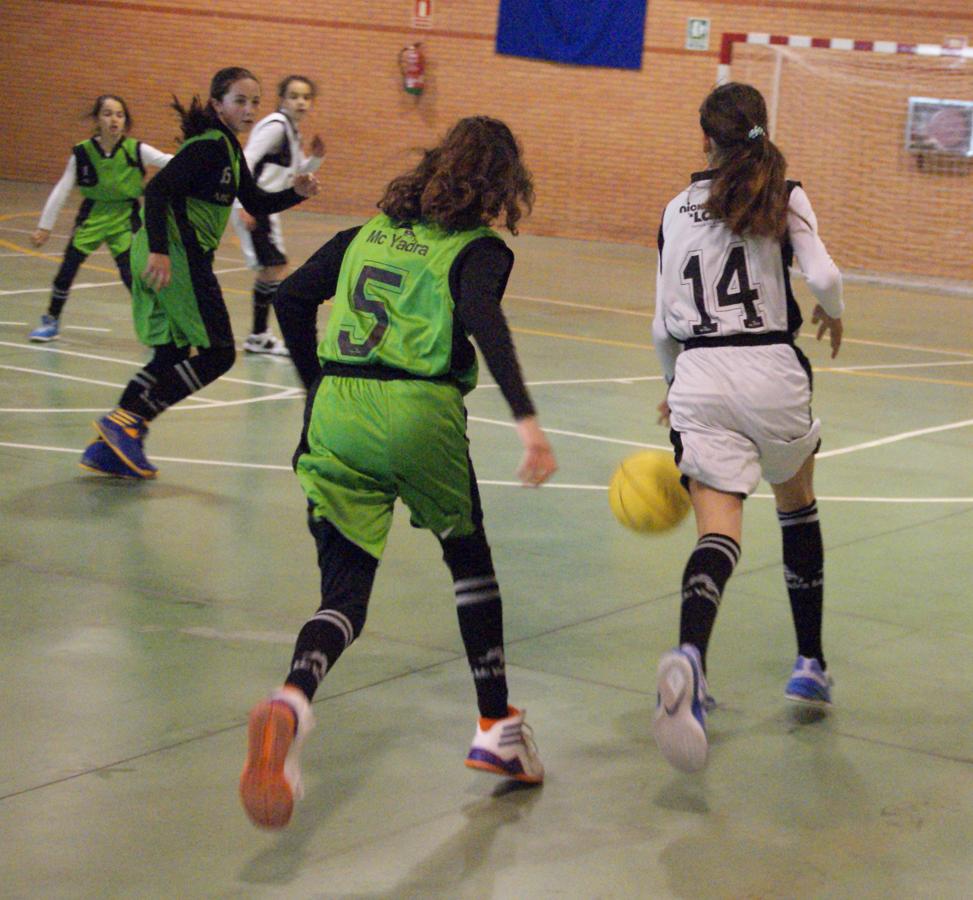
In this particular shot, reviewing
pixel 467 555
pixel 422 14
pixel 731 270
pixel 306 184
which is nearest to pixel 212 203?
pixel 306 184

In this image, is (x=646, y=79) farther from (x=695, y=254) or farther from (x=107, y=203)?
(x=695, y=254)

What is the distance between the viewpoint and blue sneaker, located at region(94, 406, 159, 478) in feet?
22.8

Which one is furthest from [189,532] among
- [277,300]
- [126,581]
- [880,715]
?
[880,715]

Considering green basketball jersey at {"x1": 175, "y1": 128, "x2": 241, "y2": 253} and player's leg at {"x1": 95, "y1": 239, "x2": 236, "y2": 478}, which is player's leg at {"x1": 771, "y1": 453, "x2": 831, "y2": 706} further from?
green basketball jersey at {"x1": 175, "y1": 128, "x2": 241, "y2": 253}

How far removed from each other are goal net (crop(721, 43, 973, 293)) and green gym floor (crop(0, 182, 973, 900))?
1110cm

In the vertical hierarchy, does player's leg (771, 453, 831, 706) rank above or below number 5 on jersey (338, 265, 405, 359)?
below

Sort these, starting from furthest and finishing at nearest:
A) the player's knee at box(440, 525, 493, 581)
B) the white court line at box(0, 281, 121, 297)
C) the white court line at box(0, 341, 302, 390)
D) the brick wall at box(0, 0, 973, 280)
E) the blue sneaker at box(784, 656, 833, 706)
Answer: the brick wall at box(0, 0, 973, 280) < the white court line at box(0, 281, 121, 297) < the white court line at box(0, 341, 302, 390) < the blue sneaker at box(784, 656, 833, 706) < the player's knee at box(440, 525, 493, 581)

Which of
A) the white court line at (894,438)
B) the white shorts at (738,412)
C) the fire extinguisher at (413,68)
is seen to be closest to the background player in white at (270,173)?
the white court line at (894,438)

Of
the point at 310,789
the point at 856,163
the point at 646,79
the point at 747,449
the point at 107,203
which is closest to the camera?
the point at 310,789

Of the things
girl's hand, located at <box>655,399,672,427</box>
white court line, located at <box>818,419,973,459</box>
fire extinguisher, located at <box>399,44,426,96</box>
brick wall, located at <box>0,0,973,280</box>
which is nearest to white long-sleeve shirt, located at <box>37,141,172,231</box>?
white court line, located at <box>818,419,973,459</box>

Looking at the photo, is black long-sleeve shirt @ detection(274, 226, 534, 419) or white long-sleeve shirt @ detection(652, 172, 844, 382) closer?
black long-sleeve shirt @ detection(274, 226, 534, 419)

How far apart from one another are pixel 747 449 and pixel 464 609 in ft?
2.89

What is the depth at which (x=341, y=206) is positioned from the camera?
925 inches

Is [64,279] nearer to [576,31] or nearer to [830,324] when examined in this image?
[830,324]
